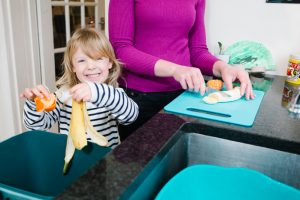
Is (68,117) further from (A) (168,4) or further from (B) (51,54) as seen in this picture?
(B) (51,54)

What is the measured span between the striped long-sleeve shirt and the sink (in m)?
0.25

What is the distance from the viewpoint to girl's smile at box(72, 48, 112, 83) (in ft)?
3.23

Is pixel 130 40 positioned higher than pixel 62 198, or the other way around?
pixel 130 40

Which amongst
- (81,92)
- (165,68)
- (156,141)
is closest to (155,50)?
(165,68)

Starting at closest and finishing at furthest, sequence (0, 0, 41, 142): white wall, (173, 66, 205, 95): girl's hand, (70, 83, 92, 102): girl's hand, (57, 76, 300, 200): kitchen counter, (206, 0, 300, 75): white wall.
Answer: (57, 76, 300, 200): kitchen counter
(70, 83, 92, 102): girl's hand
(173, 66, 205, 95): girl's hand
(206, 0, 300, 75): white wall
(0, 0, 41, 142): white wall

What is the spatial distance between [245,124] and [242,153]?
0.07 metres

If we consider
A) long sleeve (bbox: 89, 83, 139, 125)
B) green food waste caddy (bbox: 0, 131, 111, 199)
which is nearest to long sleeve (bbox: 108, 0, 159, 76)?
long sleeve (bbox: 89, 83, 139, 125)

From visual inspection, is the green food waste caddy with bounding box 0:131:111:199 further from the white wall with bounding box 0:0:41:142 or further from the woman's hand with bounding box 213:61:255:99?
the white wall with bounding box 0:0:41:142

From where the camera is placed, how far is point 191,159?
0.71 m

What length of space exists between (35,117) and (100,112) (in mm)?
203

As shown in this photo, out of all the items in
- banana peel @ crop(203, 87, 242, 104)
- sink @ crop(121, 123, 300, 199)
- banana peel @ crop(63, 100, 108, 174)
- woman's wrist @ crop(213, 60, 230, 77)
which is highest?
woman's wrist @ crop(213, 60, 230, 77)

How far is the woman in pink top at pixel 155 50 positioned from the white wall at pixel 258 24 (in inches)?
11.4

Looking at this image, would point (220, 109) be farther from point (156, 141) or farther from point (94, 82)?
point (94, 82)

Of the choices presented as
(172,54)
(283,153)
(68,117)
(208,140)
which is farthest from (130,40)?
(283,153)
